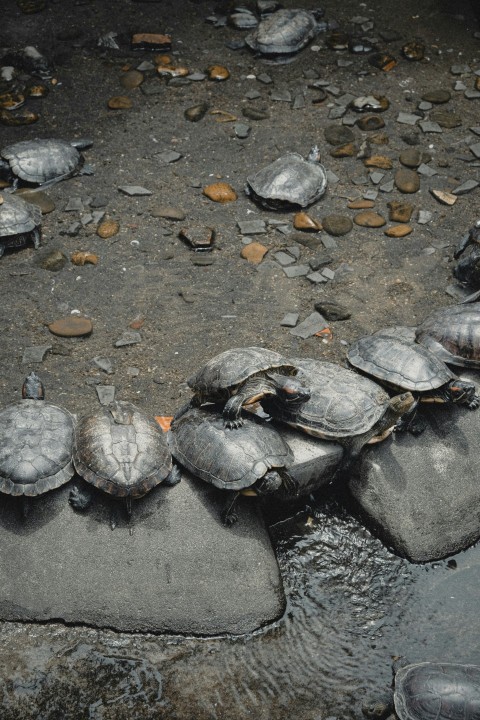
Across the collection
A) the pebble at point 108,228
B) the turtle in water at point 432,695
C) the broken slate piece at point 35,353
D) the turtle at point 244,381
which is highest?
the turtle at point 244,381

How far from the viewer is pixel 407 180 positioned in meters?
7.81

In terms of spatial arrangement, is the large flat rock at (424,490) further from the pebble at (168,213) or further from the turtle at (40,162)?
the turtle at (40,162)

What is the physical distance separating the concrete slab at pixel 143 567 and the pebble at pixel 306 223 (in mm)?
3150

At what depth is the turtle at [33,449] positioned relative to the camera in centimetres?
475

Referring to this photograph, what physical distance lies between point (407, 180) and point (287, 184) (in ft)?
4.12

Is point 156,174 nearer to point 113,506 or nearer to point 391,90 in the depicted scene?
point 391,90

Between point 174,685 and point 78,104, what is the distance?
251 inches

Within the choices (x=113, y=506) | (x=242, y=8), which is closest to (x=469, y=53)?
(x=242, y=8)

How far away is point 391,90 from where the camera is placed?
354 inches

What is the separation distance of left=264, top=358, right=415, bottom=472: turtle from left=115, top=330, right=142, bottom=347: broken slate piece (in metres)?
1.40

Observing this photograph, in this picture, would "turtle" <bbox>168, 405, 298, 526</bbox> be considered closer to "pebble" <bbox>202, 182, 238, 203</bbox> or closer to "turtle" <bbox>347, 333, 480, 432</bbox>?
"turtle" <bbox>347, 333, 480, 432</bbox>

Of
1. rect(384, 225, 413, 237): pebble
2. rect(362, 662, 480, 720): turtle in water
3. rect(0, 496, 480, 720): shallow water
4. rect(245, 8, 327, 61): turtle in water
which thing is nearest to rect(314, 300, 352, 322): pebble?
rect(384, 225, 413, 237): pebble

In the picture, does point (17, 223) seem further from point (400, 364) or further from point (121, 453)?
point (400, 364)

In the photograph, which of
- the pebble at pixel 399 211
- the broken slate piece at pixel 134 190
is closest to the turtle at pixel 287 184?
the pebble at pixel 399 211
